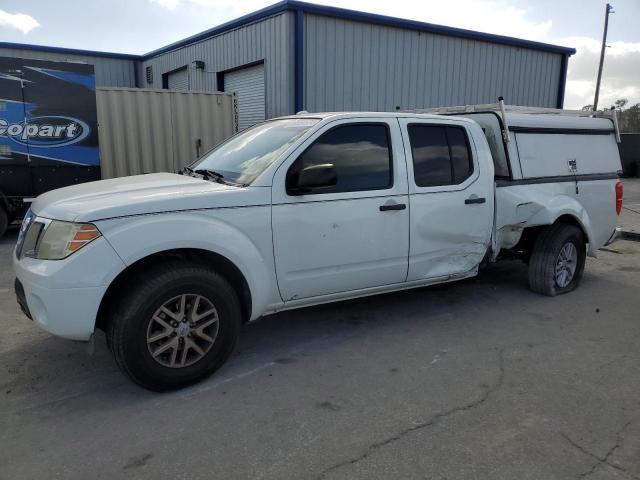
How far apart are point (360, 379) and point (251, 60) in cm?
1085

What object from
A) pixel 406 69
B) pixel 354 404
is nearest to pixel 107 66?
pixel 406 69

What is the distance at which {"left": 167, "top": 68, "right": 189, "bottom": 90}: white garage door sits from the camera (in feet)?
54.5

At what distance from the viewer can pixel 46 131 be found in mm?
8445

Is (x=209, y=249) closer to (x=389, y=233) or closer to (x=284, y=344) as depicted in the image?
(x=284, y=344)

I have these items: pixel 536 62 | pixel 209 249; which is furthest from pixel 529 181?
pixel 536 62

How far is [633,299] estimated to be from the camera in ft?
18.2

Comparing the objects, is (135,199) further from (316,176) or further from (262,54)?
(262,54)

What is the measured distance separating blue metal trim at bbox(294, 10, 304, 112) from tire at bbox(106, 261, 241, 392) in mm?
9001

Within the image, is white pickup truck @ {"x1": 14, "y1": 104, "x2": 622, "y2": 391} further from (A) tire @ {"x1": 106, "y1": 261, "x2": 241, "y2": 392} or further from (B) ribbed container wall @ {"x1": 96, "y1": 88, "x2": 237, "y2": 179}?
(B) ribbed container wall @ {"x1": 96, "y1": 88, "x2": 237, "y2": 179}

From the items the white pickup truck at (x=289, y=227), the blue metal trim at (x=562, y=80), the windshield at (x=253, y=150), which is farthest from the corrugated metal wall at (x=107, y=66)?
the white pickup truck at (x=289, y=227)

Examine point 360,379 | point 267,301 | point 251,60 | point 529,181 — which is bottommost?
point 360,379

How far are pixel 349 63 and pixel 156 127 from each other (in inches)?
194

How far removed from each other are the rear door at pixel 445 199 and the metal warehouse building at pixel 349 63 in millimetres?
7640

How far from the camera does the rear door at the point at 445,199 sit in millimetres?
4379
